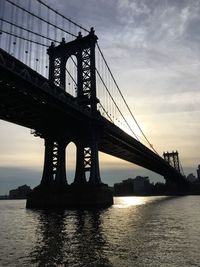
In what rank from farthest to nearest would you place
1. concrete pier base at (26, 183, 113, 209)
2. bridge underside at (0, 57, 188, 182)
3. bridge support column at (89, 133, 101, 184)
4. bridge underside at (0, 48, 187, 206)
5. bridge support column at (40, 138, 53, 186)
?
1. bridge support column at (40, 138, 53, 186)
2. bridge support column at (89, 133, 101, 184)
3. concrete pier base at (26, 183, 113, 209)
4. bridge underside at (0, 57, 188, 182)
5. bridge underside at (0, 48, 187, 206)

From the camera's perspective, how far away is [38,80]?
4069 cm

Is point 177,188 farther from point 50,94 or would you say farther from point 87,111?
point 50,94

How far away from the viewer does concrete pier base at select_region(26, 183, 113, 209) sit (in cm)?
4999

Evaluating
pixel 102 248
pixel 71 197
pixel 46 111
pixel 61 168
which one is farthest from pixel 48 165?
pixel 102 248

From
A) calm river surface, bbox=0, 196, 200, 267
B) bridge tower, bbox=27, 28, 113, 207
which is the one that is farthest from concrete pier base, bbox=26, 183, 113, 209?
calm river surface, bbox=0, 196, 200, 267

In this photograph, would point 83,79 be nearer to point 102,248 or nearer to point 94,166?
point 94,166

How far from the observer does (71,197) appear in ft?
171

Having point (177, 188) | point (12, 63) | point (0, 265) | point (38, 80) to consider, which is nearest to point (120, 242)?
point (0, 265)

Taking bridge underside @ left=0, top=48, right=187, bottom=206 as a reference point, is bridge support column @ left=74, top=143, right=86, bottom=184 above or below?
below

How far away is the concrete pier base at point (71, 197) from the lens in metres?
50.0

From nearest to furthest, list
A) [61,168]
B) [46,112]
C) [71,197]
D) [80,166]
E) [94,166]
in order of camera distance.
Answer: [46,112] < [71,197] < [94,166] < [80,166] < [61,168]

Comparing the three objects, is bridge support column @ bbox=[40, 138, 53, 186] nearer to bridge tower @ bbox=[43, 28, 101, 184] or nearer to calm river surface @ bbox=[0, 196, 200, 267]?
bridge tower @ bbox=[43, 28, 101, 184]

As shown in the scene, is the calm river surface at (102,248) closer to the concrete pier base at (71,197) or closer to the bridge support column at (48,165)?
the concrete pier base at (71,197)

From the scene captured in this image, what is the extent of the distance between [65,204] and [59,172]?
602 centimetres
